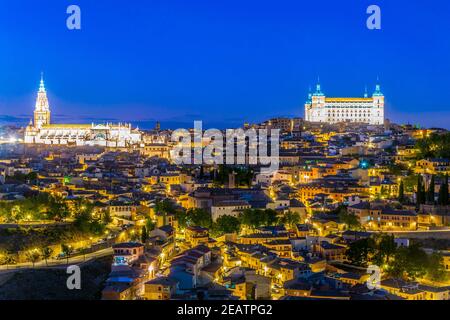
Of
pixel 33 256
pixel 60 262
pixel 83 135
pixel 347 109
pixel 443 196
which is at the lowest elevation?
pixel 60 262

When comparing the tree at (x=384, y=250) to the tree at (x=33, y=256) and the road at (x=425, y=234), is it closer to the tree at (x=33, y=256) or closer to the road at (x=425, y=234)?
the road at (x=425, y=234)

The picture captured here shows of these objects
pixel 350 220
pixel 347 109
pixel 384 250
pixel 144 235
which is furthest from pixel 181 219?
pixel 347 109

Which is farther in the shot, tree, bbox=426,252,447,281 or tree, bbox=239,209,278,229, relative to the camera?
tree, bbox=239,209,278,229

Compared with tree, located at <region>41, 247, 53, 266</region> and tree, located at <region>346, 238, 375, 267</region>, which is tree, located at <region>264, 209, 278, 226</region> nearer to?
tree, located at <region>346, 238, 375, 267</region>

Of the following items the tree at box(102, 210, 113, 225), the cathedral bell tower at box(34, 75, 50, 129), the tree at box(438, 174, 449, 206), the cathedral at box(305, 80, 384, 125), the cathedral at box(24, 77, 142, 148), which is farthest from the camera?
the cathedral bell tower at box(34, 75, 50, 129)

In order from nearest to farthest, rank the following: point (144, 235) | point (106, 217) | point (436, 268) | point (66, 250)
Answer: point (436, 268)
point (66, 250)
point (144, 235)
point (106, 217)

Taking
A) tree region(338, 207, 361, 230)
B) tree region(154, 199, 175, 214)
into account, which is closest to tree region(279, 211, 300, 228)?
tree region(338, 207, 361, 230)

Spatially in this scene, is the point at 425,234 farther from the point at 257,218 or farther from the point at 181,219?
the point at 181,219

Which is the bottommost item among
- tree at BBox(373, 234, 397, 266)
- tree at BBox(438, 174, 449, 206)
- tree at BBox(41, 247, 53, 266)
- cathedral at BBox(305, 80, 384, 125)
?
tree at BBox(41, 247, 53, 266)
